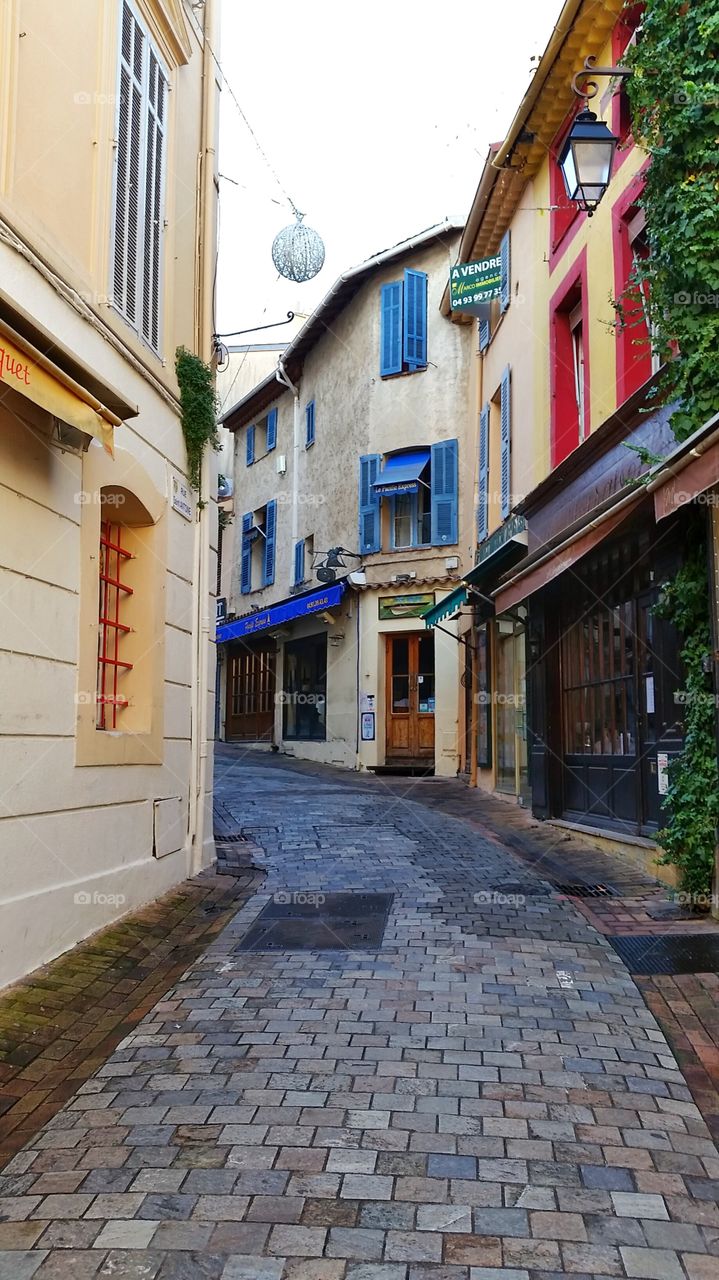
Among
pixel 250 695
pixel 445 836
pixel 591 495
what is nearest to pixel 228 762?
pixel 250 695

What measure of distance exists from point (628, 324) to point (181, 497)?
3922 millimetres

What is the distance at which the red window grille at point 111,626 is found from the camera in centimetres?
715

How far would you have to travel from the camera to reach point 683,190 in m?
6.92

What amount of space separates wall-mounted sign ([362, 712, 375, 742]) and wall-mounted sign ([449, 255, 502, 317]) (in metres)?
7.59

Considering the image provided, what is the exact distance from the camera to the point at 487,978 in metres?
5.38

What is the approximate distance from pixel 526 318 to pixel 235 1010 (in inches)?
400

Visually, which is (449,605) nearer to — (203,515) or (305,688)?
(203,515)

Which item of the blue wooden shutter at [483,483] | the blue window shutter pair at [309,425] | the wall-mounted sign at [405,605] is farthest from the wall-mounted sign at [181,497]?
the blue window shutter pair at [309,425]

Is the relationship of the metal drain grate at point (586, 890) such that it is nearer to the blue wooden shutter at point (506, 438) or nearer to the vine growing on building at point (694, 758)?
the vine growing on building at point (694, 758)

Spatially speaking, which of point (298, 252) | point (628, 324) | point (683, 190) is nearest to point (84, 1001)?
point (683, 190)

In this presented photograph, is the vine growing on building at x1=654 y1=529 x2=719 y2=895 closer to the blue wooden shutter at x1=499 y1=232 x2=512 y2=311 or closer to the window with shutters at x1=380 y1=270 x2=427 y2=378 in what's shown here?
the blue wooden shutter at x1=499 y1=232 x2=512 y2=311

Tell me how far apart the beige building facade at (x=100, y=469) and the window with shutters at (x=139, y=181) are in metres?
0.02

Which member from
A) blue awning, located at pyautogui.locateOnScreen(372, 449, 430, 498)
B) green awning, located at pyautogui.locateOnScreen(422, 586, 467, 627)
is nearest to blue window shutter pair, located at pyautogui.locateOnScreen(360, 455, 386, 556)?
blue awning, located at pyautogui.locateOnScreen(372, 449, 430, 498)

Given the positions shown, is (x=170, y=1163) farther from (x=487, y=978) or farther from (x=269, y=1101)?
(x=487, y=978)
